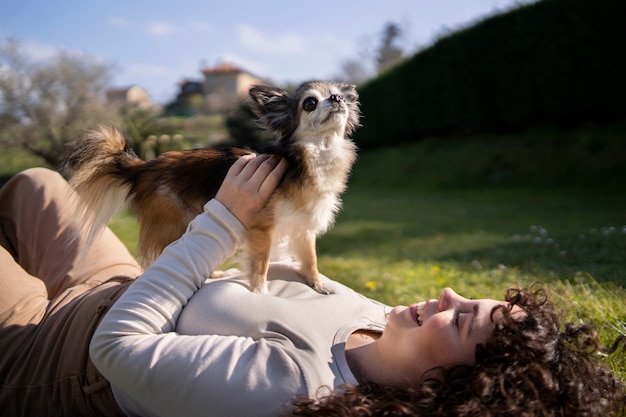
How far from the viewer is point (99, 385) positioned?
180cm

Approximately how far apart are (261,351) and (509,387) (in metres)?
0.73

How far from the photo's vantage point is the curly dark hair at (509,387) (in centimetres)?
144

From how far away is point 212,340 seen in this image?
1.61 m

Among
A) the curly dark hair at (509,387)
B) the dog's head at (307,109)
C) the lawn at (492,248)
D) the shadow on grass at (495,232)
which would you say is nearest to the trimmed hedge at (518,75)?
the lawn at (492,248)

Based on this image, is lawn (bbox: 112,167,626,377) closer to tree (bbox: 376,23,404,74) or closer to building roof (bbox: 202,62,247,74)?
tree (bbox: 376,23,404,74)

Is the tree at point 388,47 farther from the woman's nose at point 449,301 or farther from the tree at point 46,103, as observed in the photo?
the woman's nose at point 449,301

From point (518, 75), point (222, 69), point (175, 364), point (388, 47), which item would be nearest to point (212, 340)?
point (175, 364)

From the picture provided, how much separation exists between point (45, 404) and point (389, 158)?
15.9m

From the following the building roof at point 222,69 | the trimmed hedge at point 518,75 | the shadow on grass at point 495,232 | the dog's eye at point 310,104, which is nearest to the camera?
the dog's eye at point 310,104

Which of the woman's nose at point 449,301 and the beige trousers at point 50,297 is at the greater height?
the woman's nose at point 449,301

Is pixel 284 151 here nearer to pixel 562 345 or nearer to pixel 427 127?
pixel 562 345

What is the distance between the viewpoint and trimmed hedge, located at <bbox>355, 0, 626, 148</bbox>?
10508 mm

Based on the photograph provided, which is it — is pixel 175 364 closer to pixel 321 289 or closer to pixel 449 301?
pixel 449 301

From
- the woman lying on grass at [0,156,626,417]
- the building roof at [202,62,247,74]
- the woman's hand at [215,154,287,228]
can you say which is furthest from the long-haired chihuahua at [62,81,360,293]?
the building roof at [202,62,247,74]
